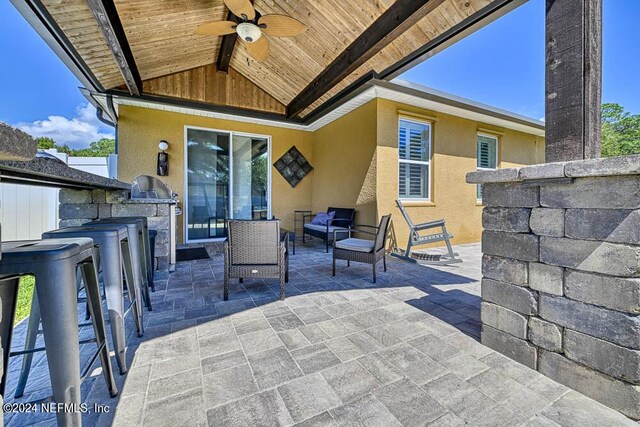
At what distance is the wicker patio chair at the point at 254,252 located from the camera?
8.57 feet

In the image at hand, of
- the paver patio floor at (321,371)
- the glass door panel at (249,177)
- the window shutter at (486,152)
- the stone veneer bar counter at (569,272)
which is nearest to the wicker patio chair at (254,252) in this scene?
the paver patio floor at (321,371)

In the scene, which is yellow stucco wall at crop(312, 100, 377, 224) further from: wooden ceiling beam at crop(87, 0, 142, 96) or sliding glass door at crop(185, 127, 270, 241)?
wooden ceiling beam at crop(87, 0, 142, 96)

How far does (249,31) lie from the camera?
10.6 ft

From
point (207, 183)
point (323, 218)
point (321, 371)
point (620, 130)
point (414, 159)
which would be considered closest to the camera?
point (321, 371)

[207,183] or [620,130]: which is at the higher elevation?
[620,130]

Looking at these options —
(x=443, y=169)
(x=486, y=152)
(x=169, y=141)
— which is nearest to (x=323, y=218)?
(x=443, y=169)

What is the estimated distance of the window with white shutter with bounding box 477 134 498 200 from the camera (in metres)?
6.22

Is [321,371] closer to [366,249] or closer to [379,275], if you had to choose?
[366,249]

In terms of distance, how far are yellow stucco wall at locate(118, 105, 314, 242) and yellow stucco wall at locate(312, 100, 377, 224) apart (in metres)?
0.87

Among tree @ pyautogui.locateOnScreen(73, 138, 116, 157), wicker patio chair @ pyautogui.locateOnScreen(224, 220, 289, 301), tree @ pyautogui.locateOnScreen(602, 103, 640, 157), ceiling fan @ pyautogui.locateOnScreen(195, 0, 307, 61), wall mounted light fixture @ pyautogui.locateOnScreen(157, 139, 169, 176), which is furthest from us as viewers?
tree @ pyautogui.locateOnScreen(73, 138, 116, 157)

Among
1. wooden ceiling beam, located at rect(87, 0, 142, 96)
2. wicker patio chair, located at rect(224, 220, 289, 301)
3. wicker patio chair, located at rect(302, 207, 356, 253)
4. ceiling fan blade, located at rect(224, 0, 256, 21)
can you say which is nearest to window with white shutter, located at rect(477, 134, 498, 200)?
wicker patio chair, located at rect(302, 207, 356, 253)

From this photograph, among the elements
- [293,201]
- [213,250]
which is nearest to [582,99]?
[213,250]

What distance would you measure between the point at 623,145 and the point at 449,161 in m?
16.3

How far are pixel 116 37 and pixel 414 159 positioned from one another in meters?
4.89
